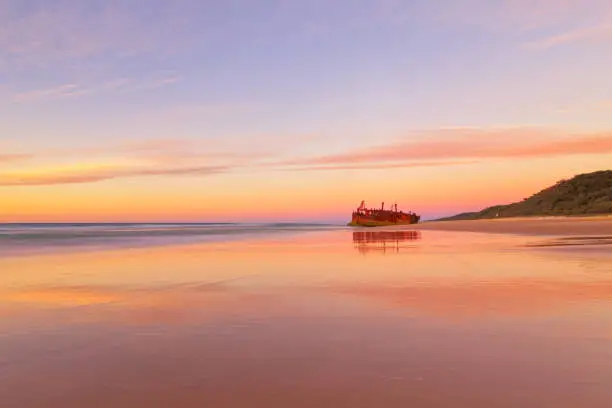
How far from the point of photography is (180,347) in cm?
647

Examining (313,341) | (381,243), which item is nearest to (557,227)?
(381,243)

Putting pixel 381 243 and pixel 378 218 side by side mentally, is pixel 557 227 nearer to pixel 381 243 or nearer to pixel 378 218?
pixel 381 243

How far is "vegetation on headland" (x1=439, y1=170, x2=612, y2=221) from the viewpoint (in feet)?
223

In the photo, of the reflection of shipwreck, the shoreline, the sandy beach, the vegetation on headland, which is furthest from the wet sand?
the vegetation on headland

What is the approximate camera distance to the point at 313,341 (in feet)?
22.0

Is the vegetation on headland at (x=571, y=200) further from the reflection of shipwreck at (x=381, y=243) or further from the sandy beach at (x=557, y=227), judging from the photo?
the reflection of shipwreck at (x=381, y=243)

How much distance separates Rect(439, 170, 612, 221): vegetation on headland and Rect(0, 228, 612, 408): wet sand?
2447 inches

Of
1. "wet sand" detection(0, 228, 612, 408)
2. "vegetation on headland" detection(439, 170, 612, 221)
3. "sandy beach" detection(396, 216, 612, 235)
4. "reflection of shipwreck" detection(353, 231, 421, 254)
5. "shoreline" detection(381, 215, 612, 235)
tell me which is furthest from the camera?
"vegetation on headland" detection(439, 170, 612, 221)

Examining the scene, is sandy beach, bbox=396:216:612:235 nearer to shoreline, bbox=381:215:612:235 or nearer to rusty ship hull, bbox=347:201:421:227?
shoreline, bbox=381:215:612:235

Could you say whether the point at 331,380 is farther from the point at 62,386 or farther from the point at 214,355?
the point at 62,386

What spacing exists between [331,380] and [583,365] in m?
2.61

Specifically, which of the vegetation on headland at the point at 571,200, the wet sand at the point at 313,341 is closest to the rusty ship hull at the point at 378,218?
the vegetation on headland at the point at 571,200

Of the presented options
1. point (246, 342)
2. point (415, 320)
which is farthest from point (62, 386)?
point (415, 320)

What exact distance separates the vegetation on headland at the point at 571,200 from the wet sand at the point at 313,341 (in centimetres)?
6215
